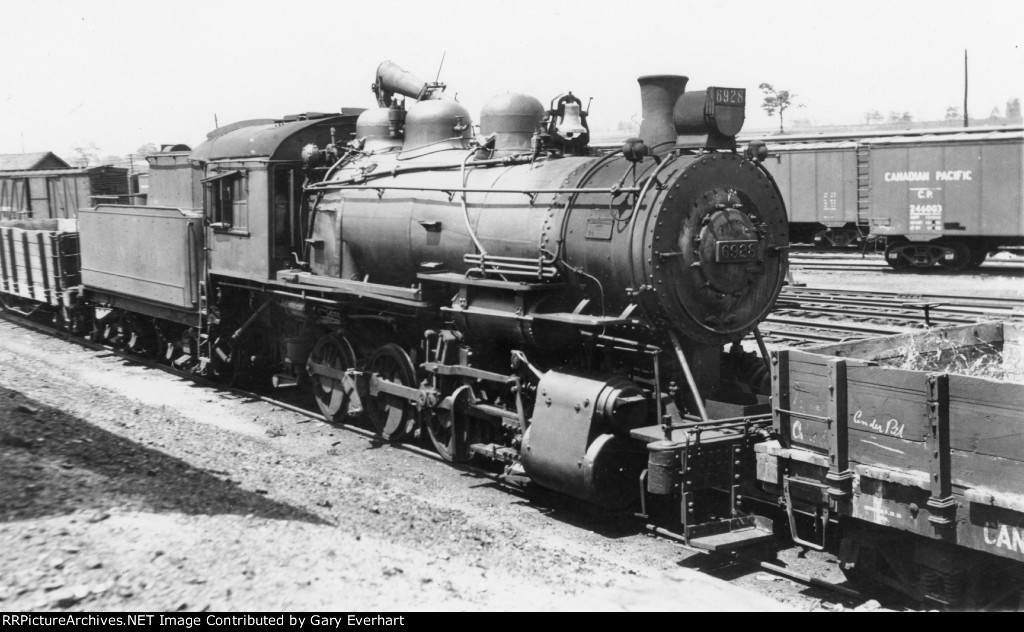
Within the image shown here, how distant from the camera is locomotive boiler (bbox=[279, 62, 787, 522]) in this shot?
750 centimetres

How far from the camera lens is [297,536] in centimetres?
627

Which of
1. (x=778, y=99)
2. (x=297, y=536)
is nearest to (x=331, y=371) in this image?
(x=297, y=536)

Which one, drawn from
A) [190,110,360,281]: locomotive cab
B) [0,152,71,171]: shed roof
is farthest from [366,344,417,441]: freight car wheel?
[0,152,71,171]: shed roof

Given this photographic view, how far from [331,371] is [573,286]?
4.09 metres

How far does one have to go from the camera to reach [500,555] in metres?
6.57

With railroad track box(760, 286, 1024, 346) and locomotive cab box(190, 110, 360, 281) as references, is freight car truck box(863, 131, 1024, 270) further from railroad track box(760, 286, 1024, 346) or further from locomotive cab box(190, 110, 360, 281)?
locomotive cab box(190, 110, 360, 281)

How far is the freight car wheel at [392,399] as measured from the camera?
1012cm

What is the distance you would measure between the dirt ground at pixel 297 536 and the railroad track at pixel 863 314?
6.53m

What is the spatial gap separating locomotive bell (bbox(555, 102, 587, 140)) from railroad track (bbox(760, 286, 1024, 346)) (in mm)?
5186

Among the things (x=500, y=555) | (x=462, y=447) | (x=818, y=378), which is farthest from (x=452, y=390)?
(x=818, y=378)

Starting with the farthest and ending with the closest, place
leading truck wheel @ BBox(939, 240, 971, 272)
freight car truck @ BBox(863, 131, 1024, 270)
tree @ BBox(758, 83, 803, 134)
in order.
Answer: tree @ BBox(758, 83, 803, 134)
leading truck wheel @ BBox(939, 240, 971, 272)
freight car truck @ BBox(863, 131, 1024, 270)

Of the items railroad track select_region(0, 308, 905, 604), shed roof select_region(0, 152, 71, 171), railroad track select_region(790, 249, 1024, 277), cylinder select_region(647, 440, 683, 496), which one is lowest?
railroad track select_region(0, 308, 905, 604)

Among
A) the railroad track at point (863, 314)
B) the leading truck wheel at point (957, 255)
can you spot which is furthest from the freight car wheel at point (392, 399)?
the leading truck wheel at point (957, 255)

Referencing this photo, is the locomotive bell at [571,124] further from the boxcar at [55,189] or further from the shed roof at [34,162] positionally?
the shed roof at [34,162]
